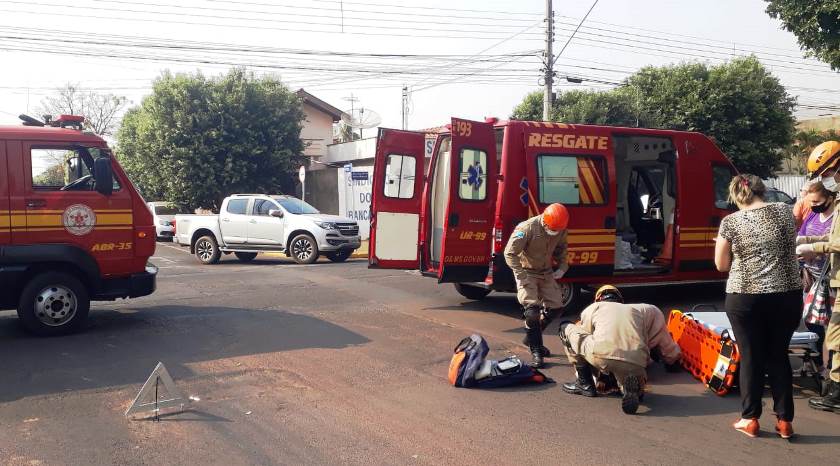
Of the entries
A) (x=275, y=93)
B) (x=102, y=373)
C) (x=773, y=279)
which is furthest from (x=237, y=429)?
(x=275, y=93)

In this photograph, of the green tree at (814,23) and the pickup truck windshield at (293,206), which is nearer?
the green tree at (814,23)

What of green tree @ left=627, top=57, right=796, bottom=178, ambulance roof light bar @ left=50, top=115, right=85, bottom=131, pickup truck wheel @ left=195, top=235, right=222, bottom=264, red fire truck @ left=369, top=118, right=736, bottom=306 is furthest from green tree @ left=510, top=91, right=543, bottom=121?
ambulance roof light bar @ left=50, top=115, right=85, bottom=131

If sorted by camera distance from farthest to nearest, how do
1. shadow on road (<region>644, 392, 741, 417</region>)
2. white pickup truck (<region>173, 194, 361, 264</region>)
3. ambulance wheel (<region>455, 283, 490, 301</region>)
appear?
white pickup truck (<region>173, 194, 361, 264</region>) → ambulance wheel (<region>455, 283, 490, 301</region>) → shadow on road (<region>644, 392, 741, 417</region>)

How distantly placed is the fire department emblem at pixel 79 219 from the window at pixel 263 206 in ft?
30.0

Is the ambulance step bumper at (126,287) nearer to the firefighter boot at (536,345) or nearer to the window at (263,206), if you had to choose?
the firefighter boot at (536,345)

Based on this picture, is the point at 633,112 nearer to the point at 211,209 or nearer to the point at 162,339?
the point at 211,209

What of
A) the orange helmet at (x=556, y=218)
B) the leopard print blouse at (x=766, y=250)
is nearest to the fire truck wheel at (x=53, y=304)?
the orange helmet at (x=556, y=218)

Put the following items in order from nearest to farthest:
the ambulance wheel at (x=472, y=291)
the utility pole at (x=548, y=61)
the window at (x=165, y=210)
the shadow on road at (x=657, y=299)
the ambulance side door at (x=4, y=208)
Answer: the ambulance side door at (x=4, y=208), the shadow on road at (x=657, y=299), the ambulance wheel at (x=472, y=291), the utility pole at (x=548, y=61), the window at (x=165, y=210)

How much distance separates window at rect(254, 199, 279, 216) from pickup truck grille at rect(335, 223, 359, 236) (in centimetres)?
169

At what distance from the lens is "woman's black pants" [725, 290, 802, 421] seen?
4.68 metres

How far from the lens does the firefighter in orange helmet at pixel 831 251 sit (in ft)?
17.1

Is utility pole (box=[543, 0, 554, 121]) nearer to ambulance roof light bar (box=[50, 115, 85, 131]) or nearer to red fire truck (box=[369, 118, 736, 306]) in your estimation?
red fire truck (box=[369, 118, 736, 306])

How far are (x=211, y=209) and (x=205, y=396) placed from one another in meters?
26.1

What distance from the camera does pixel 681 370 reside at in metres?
6.65
